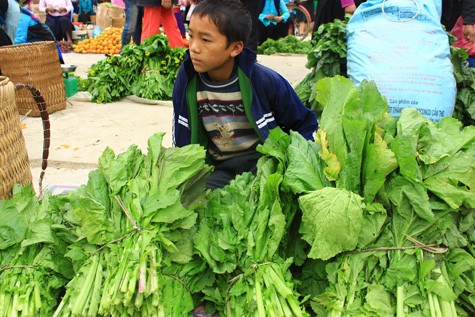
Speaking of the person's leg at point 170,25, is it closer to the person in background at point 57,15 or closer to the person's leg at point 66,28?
the person in background at point 57,15

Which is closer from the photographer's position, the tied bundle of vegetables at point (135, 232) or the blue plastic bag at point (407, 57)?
the tied bundle of vegetables at point (135, 232)

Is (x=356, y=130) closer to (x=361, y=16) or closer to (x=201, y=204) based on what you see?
(x=201, y=204)

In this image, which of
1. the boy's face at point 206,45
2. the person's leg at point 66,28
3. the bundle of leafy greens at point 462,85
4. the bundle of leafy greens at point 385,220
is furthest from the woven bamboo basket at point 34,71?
the person's leg at point 66,28

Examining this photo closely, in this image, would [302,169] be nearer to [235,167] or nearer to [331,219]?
[331,219]

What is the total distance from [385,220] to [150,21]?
19.0ft

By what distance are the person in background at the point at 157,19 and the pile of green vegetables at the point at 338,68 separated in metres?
3.14

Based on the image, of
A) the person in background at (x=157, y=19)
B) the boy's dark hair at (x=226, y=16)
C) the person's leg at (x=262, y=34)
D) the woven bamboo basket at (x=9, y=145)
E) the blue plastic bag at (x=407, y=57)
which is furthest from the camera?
the person's leg at (x=262, y=34)

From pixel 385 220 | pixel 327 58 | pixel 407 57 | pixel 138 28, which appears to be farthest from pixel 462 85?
pixel 138 28

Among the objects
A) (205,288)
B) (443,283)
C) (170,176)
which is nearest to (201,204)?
(170,176)

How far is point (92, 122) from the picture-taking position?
5.54 metres

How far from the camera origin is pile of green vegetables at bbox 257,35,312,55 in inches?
434

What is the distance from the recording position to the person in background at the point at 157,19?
6.61 metres

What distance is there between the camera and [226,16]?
2477mm

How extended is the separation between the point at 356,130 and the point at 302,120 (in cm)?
97
